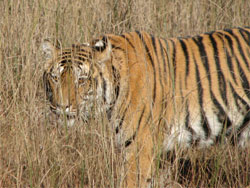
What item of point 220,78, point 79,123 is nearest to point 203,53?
point 220,78

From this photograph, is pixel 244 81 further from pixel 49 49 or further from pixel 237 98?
pixel 49 49

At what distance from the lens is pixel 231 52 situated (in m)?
3.37

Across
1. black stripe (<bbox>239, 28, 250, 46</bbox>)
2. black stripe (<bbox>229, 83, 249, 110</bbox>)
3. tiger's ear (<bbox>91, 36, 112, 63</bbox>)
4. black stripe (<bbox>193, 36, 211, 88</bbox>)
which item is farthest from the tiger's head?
black stripe (<bbox>239, 28, 250, 46</bbox>)

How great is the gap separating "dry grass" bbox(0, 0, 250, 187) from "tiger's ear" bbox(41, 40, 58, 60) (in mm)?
183

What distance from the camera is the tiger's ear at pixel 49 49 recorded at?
10.4ft

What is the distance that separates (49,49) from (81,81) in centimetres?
40

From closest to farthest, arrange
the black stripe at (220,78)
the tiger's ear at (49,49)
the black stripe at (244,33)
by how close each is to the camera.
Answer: the tiger's ear at (49,49), the black stripe at (220,78), the black stripe at (244,33)

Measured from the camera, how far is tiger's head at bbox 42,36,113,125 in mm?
2928

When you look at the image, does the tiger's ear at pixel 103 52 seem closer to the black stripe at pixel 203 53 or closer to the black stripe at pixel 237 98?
the black stripe at pixel 203 53

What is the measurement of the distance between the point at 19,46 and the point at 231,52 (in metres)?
1.89

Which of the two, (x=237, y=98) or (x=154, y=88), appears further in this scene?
(x=237, y=98)

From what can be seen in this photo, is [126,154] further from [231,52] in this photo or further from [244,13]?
[244,13]

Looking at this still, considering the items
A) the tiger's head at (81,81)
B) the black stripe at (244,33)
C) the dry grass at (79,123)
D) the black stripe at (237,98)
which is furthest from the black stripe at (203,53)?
the tiger's head at (81,81)

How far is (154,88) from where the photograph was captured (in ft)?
10.3
